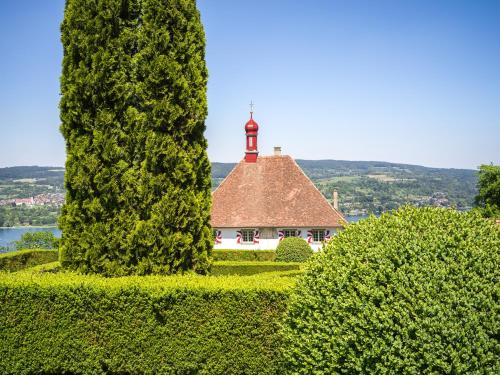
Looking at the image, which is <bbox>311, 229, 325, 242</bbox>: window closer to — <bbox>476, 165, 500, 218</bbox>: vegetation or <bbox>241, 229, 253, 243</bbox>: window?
<bbox>241, 229, 253, 243</bbox>: window

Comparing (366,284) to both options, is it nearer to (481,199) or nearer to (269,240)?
(269,240)

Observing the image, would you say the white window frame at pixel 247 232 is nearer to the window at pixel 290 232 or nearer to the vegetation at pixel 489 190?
the window at pixel 290 232

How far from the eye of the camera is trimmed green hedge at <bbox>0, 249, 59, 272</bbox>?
70.7 ft

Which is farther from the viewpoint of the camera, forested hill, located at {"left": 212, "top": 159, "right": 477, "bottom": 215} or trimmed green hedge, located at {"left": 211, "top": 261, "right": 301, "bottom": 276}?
forested hill, located at {"left": 212, "top": 159, "right": 477, "bottom": 215}

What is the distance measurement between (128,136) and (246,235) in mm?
21671

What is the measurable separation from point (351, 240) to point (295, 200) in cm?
2561

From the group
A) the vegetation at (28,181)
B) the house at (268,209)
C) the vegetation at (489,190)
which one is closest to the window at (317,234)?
the house at (268,209)

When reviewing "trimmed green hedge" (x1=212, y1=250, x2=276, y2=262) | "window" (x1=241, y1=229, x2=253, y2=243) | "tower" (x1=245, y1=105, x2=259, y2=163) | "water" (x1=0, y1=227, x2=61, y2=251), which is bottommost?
"water" (x1=0, y1=227, x2=61, y2=251)

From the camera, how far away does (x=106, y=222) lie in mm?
10398

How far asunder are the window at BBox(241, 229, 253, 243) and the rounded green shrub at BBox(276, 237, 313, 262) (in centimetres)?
649

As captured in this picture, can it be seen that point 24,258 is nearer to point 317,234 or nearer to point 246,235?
point 246,235


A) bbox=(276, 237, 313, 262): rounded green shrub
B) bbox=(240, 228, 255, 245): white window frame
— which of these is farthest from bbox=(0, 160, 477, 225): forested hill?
bbox=(276, 237, 313, 262): rounded green shrub

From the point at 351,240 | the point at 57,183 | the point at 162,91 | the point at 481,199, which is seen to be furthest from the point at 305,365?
the point at 57,183

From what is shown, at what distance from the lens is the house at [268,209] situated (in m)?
30.9
